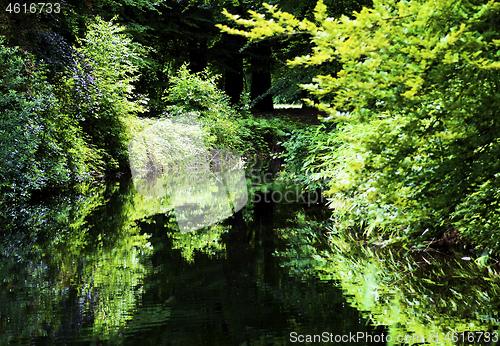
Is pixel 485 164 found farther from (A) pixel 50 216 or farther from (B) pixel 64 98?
(B) pixel 64 98

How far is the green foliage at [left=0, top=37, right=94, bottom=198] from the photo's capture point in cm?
847

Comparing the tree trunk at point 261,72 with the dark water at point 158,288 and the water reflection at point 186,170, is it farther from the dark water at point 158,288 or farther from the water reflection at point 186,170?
the dark water at point 158,288

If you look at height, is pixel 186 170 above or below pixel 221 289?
above

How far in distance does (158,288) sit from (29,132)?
5.95 meters

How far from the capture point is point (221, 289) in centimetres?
429

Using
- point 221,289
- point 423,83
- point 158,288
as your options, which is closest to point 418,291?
point 221,289

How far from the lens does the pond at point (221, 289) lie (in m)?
3.32

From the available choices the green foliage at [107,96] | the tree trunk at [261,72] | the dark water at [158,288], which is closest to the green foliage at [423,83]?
the dark water at [158,288]

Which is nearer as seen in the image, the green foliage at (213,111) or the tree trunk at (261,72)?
the green foliage at (213,111)

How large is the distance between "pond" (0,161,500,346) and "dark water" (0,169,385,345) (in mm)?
13

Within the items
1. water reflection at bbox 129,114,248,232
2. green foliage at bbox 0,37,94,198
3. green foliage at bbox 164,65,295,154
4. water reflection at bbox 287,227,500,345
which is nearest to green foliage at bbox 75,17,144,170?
water reflection at bbox 129,114,248,232

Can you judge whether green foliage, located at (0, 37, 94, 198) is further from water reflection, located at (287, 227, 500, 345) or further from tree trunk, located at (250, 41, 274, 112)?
tree trunk, located at (250, 41, 274, 112)

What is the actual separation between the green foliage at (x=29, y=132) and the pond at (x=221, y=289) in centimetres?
151

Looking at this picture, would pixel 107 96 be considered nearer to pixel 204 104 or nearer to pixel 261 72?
pixel 204 104
